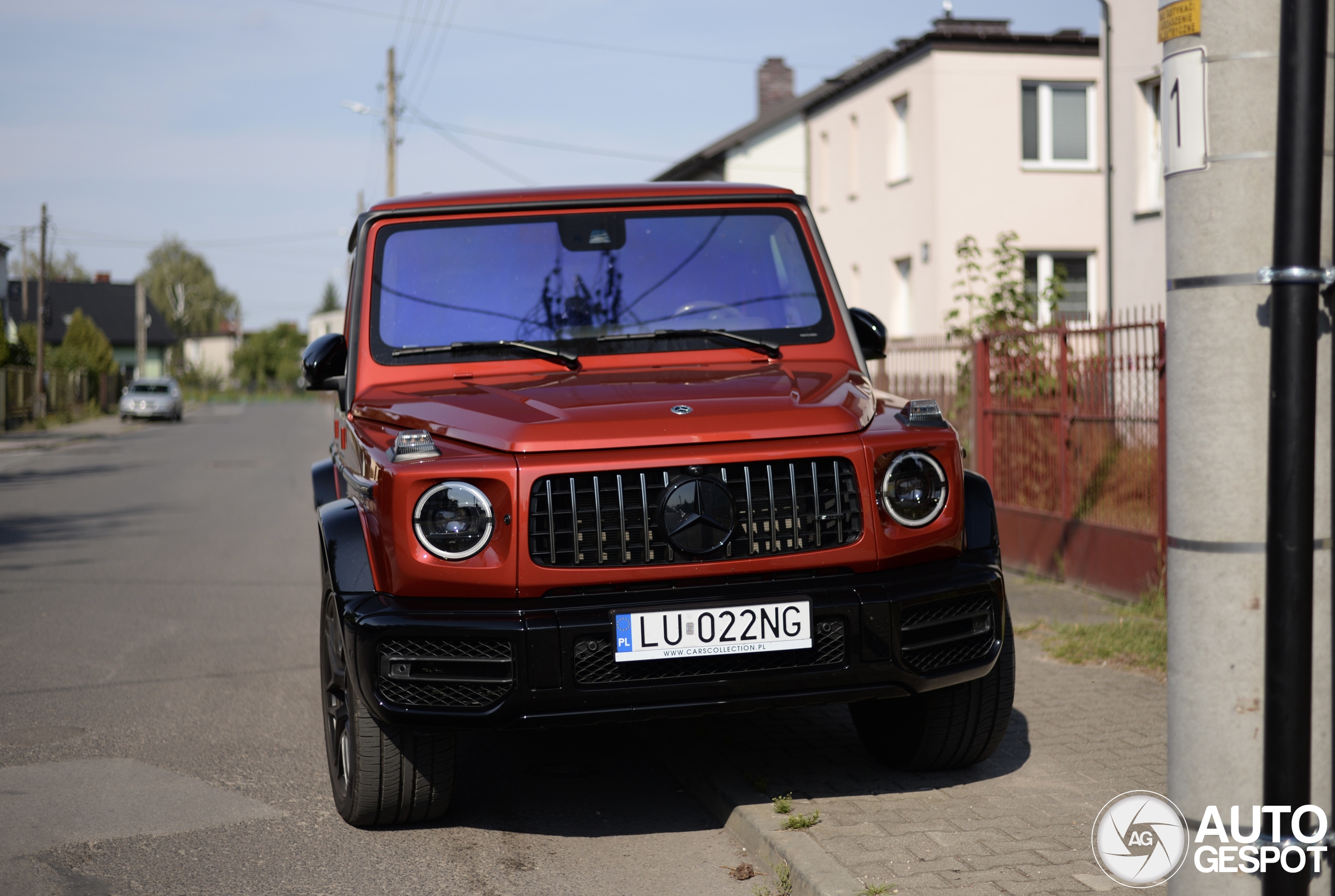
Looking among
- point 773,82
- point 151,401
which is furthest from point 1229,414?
point 151,401

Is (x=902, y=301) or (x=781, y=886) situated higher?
(x=902, y=301)

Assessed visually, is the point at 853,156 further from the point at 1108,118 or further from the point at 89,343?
the point at 89,343

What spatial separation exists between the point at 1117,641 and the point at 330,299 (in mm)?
158978

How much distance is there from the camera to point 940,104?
25.0 metres

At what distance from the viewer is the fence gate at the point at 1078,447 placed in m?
8.00

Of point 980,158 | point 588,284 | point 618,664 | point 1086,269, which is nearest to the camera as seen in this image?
point 618,664

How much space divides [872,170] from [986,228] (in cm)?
357

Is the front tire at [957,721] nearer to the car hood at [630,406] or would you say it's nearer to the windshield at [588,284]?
the car hood at [630,406]

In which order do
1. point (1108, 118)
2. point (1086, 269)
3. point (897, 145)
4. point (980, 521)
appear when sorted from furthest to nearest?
1. point (897, 145)
2. point (1086, 269)
3. point (1108, 118)
4. point (980, 521)

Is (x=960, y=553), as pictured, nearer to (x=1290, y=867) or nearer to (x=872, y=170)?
(x=1290, y=867)

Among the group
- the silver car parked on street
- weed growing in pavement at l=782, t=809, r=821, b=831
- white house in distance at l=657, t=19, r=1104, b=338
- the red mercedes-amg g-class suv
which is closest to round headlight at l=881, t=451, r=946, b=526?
the red mercedes-amg g-class suv

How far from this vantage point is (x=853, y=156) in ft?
96.3

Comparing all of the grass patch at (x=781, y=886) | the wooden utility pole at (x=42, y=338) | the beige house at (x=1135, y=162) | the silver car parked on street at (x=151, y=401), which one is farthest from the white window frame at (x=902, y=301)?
the silver car parked on street at (x=151, y=401)

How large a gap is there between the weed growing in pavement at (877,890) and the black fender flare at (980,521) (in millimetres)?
1100
